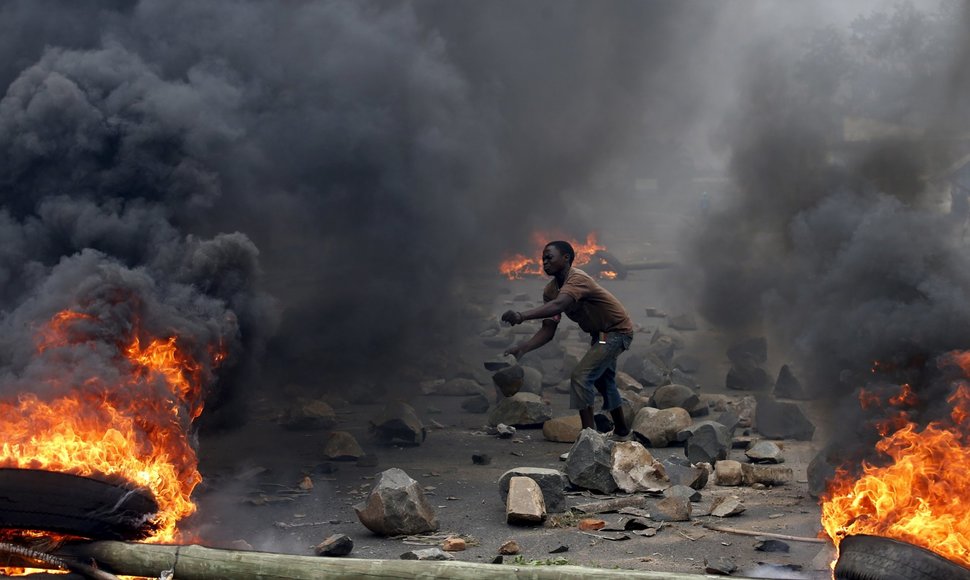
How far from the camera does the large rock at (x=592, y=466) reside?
7.51m

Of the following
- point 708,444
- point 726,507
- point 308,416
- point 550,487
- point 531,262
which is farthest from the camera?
point 531,262

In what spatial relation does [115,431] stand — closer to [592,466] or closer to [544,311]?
[592,466]

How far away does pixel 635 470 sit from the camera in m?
7.59

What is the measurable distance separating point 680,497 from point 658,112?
1696cm

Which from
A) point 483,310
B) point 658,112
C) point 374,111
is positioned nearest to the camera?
point 374,111

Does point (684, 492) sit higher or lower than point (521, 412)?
lower

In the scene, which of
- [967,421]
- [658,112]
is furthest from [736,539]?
[658,112]

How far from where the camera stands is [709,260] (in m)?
15.3

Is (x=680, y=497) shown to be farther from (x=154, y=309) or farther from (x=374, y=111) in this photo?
(x=374, y=111)

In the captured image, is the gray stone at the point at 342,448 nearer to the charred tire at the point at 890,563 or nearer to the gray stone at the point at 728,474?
the gray stone at the point at 728,474

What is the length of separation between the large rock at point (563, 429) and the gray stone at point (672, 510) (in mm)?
2592

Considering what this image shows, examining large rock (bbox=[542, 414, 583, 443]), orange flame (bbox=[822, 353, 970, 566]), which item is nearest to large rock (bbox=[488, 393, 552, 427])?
large rock (bbox=[542, 414, 583, 443])

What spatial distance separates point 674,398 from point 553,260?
2446 mm

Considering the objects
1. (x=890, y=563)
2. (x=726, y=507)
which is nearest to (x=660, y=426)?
(x=726, y=507)
